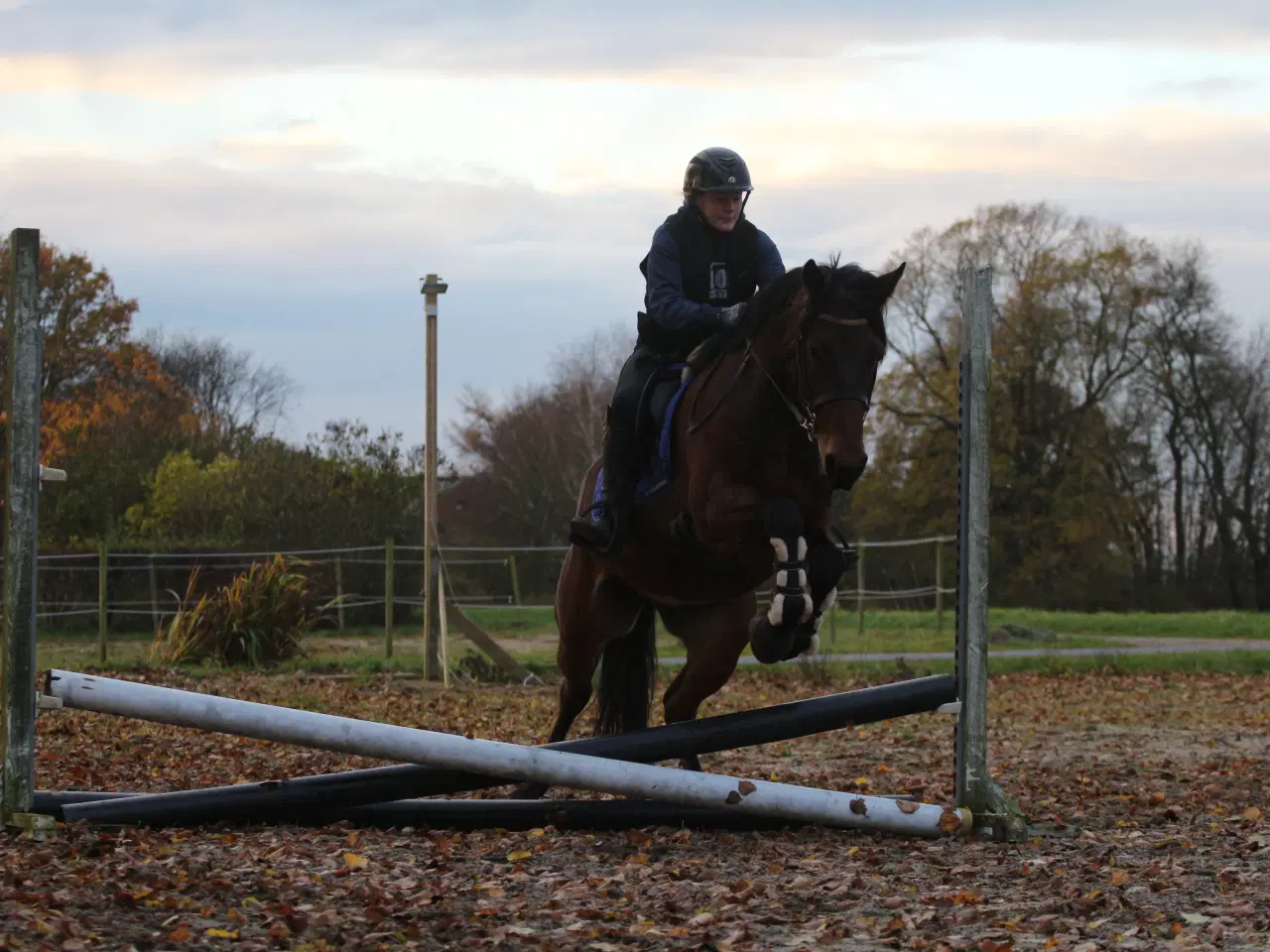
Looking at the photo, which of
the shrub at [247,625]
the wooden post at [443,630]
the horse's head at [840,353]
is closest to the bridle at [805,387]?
the horse's head at [840,353]

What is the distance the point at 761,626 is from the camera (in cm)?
619

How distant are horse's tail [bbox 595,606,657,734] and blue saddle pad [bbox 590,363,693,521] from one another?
0.91 meters

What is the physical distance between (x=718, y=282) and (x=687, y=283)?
15 cm

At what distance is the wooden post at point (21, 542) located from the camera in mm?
5383

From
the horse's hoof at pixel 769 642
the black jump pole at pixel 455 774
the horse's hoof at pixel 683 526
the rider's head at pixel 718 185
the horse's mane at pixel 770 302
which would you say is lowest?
the black jump pole at pixel 455 774

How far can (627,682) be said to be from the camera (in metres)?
7.79

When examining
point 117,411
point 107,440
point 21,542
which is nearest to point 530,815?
point 21,542

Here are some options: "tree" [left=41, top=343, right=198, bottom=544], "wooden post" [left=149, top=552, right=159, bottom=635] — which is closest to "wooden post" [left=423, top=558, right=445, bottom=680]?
"wooden post" [left=149, top=552, right=159, bottom=635]

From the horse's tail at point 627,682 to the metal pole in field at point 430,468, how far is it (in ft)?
30.6

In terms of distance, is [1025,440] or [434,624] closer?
[434,624]

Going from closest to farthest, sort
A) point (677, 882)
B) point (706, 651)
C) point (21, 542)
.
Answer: point (677, 882)
point (21, 542)
point (706, 651)

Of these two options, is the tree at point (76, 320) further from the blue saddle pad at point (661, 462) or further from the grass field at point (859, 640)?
the blue saddle pad at point (661, 462)

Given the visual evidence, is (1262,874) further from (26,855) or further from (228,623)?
(228,623)

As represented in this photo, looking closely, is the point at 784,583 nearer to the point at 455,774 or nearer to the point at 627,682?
the point at 455,774
